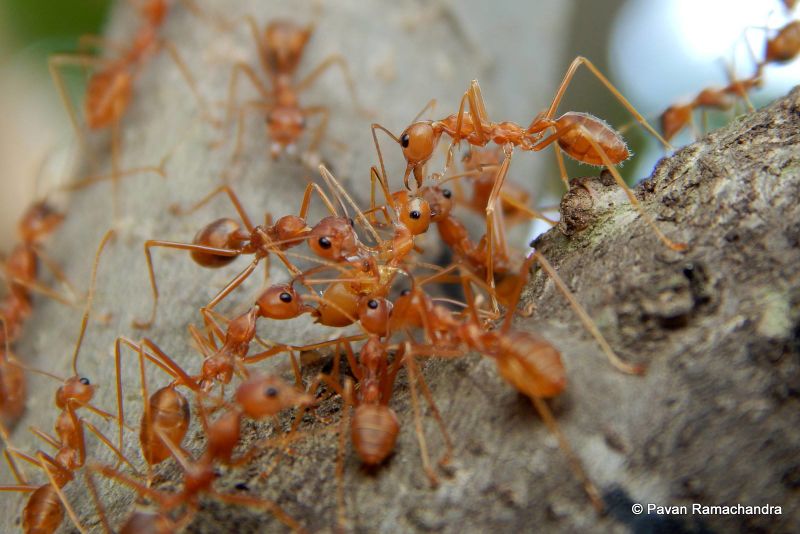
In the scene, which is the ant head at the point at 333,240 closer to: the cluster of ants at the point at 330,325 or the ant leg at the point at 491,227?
the cluster of ants at the point at 330,325

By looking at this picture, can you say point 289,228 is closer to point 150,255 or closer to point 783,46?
point 150,255

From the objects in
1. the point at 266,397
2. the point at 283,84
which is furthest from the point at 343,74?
the point at 266,397

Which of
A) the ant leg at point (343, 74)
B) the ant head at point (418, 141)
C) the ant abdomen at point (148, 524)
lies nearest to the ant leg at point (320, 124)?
the ant leg at point (343, 74)

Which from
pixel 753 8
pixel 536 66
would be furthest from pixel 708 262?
pixel 753 8

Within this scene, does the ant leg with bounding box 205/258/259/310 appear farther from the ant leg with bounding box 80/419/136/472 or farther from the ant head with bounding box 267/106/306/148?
the ant head with bounding box 267/106/306/148

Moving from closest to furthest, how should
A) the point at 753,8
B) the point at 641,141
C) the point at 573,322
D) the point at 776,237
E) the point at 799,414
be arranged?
the point at 799,414 → the point at 776,237 → the point at 573,322 → the point at 753,8 → the point at 641,141

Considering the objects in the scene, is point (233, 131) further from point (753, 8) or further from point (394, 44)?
point (753, 8)
